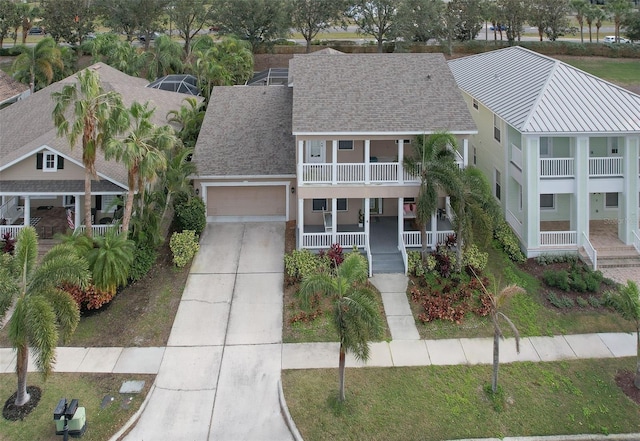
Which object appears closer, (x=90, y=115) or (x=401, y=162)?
(x=90, y=115)

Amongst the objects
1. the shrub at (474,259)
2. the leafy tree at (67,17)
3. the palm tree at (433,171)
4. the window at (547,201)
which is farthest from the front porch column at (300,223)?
the leafy tree at (67,17)

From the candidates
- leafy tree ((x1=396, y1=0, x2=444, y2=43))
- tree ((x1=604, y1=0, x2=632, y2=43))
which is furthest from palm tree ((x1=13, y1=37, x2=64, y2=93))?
tree ((x1=604, y1=0, x2=632, y2=43))

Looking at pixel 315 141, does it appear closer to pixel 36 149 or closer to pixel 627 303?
pixel 36 149

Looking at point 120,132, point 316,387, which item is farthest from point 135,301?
point 316,387

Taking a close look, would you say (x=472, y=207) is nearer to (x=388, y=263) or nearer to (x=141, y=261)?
(x=388, y=263)

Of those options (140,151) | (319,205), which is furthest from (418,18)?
(140,151)
